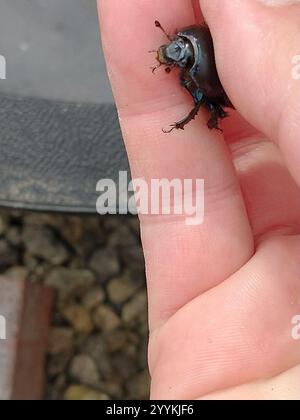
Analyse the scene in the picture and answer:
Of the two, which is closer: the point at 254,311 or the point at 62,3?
the point at 254,311

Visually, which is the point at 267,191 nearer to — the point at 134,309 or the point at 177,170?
the point at 177,170

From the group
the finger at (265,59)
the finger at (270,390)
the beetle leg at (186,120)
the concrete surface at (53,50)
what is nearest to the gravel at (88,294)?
the concrete surface at (53,50)

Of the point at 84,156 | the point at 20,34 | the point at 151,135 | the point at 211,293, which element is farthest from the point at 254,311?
the point at 20,34

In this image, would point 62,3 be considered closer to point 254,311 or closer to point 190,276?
point 190,276

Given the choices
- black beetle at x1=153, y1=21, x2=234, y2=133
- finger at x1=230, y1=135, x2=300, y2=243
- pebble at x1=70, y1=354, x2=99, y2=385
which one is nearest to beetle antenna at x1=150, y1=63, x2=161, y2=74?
black beetle at x1=153, y1=21, x2=234, y2=133

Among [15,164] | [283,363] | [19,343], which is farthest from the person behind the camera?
[19,343]

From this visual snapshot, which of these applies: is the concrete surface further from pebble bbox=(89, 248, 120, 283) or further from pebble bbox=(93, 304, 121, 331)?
pebble bbox=(93, 304, 121, 331)

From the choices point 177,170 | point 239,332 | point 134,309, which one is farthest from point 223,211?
point 134,309
